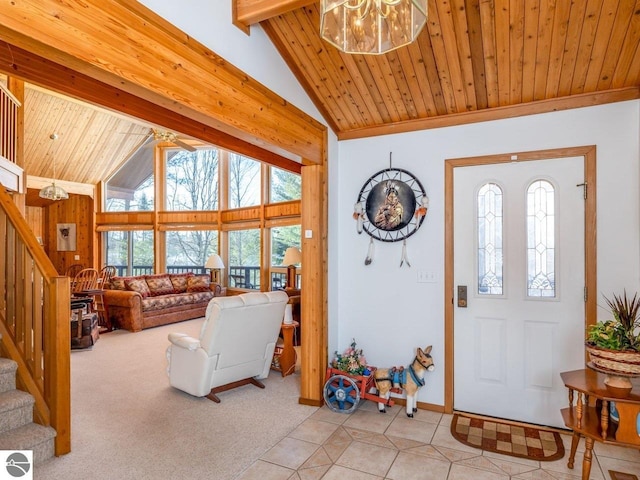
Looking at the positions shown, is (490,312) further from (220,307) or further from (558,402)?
(220,307)

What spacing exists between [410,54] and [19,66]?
245 centimetres

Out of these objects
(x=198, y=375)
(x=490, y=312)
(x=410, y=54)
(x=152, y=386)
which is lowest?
(x=152, y=386)

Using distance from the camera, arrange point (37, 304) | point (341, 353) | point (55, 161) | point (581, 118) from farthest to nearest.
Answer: point (55, 161)
point (341, 353)
point (581, 118)
point (37, 304)

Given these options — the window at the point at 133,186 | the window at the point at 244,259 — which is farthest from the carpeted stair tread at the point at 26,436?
the window at the point at 133,186

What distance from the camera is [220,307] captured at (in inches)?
132

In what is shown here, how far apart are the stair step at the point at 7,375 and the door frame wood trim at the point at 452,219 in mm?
3342

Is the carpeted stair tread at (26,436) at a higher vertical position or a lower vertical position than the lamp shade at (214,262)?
lower

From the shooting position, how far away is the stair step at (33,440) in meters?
2.37

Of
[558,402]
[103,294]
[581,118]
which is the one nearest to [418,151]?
[581,118]

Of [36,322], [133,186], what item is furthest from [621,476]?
[133,186]

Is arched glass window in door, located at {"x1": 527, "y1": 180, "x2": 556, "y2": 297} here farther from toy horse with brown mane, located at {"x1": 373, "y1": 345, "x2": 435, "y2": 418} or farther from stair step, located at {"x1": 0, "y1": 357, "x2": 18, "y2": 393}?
stair step, located at {"x1": 0, "y1": 357, "x2": 18, "y2": 393}

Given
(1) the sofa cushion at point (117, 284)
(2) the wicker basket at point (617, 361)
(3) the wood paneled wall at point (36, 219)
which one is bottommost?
(1) the sofa cushion at point (117, 284)

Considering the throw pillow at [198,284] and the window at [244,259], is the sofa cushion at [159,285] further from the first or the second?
the window at [244,259]

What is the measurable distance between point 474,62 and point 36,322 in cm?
365
